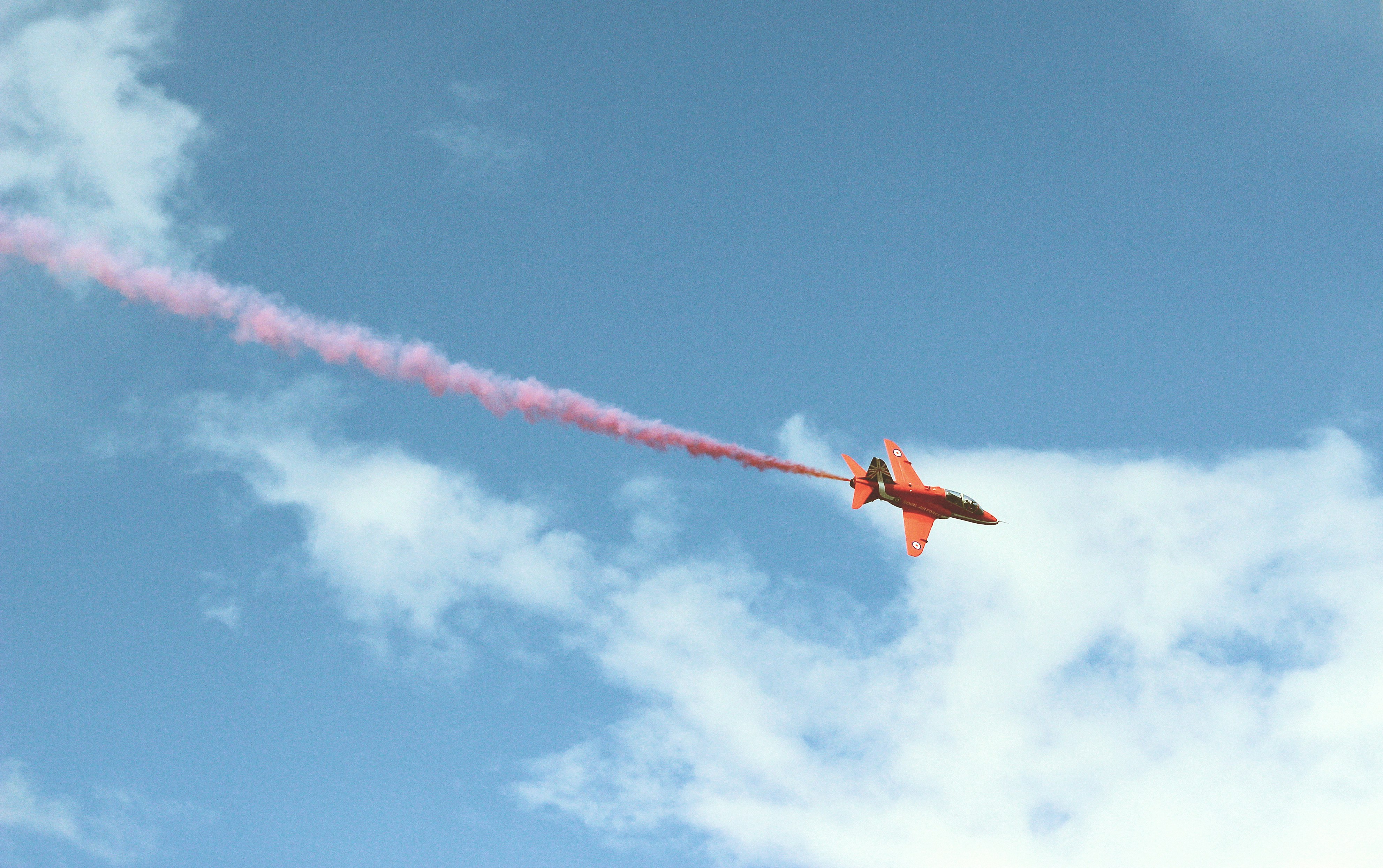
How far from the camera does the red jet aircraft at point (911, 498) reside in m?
83.2

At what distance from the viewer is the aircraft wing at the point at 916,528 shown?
3233 inches

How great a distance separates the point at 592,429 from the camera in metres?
76.7

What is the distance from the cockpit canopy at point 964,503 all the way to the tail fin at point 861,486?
736 centimetres

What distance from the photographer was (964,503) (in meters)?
88.1

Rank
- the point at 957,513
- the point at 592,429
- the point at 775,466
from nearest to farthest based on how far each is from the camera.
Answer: the point at 592,429, the point at 775,466, the point at 957,513

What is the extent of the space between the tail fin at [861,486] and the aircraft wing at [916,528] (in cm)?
334

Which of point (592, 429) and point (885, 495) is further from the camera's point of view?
point (885, 495)

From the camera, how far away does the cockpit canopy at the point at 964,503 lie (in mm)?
87375

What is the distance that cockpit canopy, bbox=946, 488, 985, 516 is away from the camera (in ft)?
287

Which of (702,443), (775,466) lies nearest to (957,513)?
(775,466)

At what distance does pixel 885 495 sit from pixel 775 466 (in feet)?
30.7

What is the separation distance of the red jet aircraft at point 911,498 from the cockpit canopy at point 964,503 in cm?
3

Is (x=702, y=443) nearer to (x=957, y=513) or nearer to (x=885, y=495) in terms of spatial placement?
(x=885, y=495)

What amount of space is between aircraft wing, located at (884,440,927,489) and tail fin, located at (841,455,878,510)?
2617mm
